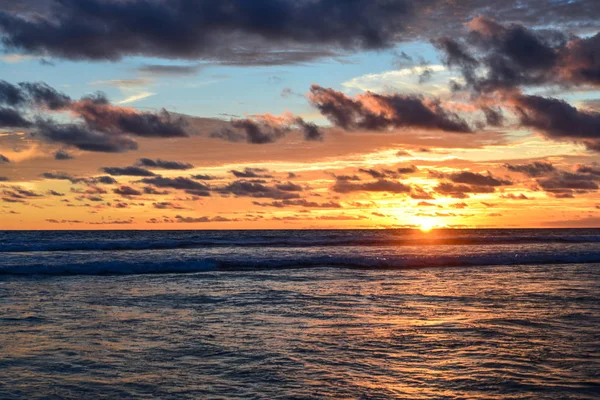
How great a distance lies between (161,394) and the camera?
8.99m

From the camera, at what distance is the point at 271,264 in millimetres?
36219

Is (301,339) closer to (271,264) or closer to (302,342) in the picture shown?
(302,342)

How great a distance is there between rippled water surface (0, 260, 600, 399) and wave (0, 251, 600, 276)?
7778mm

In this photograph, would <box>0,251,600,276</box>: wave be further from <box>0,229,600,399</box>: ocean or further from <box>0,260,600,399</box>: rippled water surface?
<box>0,260,600,399</box>: rippled water surface

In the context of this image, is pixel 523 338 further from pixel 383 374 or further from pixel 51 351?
pixel 51 351

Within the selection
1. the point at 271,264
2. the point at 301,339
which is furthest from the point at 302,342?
the point at 271,264

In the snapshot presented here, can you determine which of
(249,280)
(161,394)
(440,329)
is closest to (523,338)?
(440,329)

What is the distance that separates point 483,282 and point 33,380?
65.2 feet

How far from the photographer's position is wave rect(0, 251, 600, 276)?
31203mm

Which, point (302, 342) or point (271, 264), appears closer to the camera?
point (302, 342)

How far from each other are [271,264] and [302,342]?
23.6 meters

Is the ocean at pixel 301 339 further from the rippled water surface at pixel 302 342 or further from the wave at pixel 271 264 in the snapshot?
the wave at pixel 271 264

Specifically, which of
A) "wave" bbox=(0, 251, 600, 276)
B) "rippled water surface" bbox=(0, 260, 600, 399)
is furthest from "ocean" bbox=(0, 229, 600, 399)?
"wave" bbox=(0, 251, 600, 276)

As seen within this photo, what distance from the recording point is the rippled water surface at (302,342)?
369 inches
